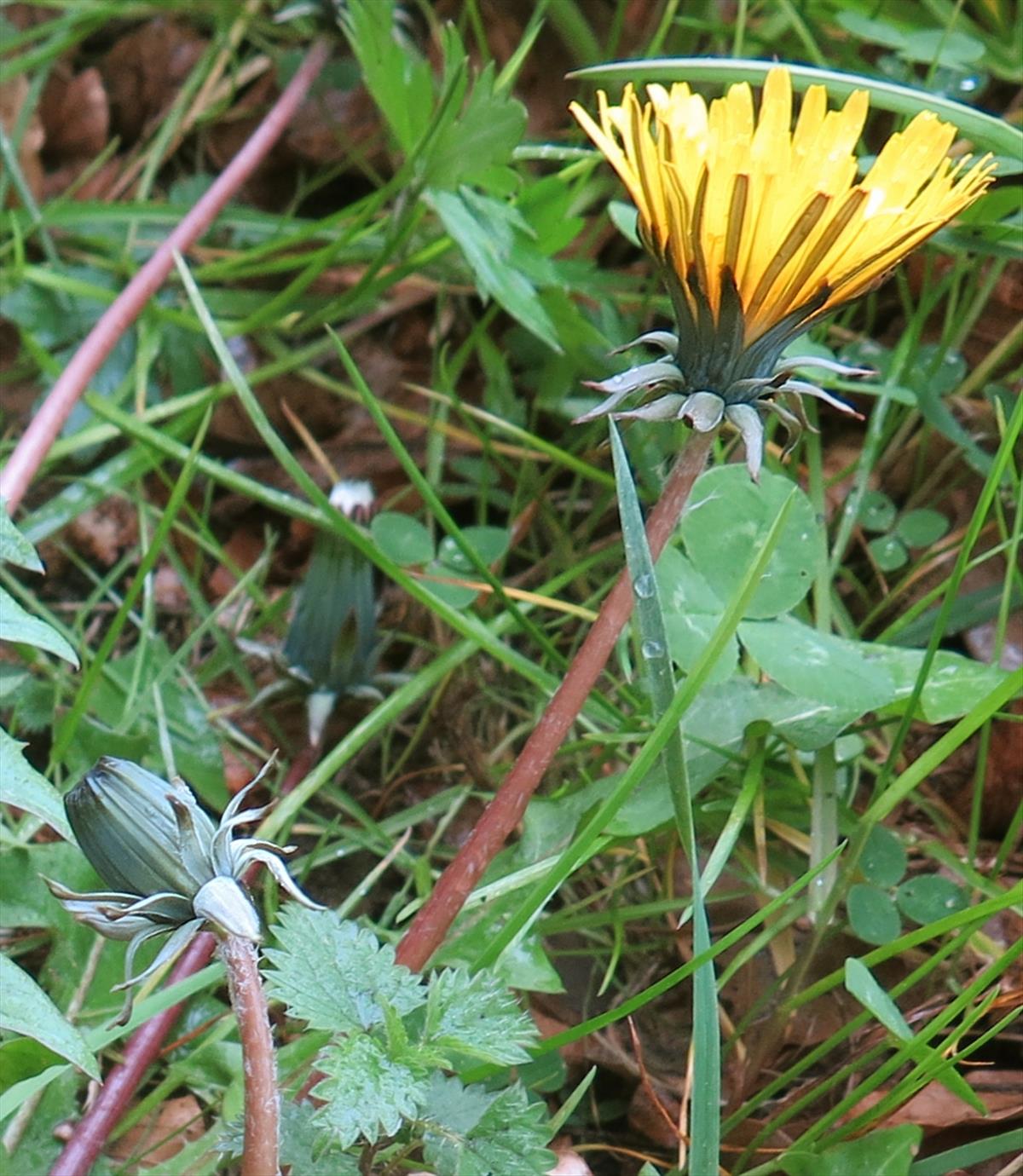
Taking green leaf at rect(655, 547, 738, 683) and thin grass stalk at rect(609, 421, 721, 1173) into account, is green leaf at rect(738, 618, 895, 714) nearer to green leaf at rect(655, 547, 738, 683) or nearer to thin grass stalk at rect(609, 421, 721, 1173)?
green leaf at rect(655, 547, 738, 683)

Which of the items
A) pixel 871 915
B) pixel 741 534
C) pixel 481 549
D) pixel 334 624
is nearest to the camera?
pixel 871 915

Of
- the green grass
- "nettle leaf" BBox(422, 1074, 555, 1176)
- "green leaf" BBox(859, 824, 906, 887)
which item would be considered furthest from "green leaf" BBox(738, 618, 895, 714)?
"nettle leaf" BBox(422, 1074, 555, 1176)

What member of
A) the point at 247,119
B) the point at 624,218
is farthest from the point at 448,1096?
the point at 247,119

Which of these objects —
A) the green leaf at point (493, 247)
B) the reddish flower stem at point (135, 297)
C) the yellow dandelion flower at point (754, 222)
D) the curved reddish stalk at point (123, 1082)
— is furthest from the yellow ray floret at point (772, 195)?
the reddish flower stem at point (135, 297)

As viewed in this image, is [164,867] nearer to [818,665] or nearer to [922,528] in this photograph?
[818,665]

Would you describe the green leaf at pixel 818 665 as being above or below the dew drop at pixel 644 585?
below

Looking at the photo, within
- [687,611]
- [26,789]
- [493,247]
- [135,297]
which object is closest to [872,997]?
[687,611]

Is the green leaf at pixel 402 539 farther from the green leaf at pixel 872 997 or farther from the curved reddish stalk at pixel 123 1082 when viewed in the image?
the green leaf at pixel 872 997
